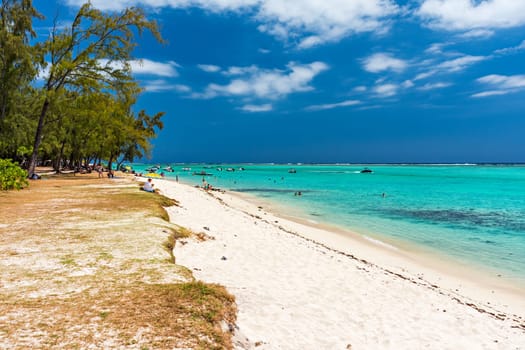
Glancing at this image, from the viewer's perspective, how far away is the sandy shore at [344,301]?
5.86 meters

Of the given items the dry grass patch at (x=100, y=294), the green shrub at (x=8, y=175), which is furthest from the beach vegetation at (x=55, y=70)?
the dry grass patch at (x=100, y=294)

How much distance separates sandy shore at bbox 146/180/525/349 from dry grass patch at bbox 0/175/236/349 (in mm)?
759

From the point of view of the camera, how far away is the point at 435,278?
12297 millimetres

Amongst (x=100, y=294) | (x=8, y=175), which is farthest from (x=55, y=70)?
(x=100, y=294)

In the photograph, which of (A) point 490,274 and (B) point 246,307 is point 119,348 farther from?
(A) point 490,274

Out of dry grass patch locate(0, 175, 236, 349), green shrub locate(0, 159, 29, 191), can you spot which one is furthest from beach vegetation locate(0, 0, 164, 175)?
dry grass patch locate(0, 175, 236, 349)

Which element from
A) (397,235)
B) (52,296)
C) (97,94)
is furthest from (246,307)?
(97,94)

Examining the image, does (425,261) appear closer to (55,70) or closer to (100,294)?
(100,294)

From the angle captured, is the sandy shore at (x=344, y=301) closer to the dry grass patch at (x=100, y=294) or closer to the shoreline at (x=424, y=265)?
the shoreline at (x=424, y=265)

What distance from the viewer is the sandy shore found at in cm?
586

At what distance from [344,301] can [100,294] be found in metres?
5.35

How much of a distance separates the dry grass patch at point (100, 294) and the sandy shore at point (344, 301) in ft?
2.49

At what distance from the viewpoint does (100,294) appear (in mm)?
5363

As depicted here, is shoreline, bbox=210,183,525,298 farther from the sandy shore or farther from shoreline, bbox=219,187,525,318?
the sandy shore
